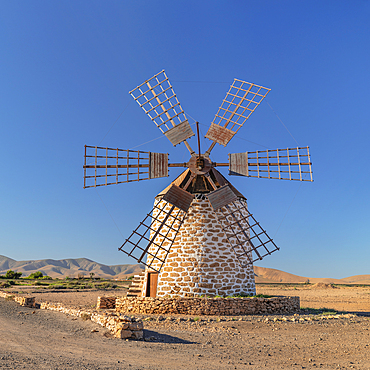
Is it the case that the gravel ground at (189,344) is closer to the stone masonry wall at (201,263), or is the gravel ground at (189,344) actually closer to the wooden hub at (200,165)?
the stone masonry wall at (201,263)

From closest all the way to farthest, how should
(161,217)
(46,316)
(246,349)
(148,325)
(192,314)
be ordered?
(246,349) < (148,325) < (46,316) < (192,314) < (161,217)

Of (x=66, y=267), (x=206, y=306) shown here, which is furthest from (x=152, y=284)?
(x=66, y=267)

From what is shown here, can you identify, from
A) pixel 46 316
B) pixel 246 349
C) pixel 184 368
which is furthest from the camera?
pixel 46 316

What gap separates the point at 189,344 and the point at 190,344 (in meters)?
0.03

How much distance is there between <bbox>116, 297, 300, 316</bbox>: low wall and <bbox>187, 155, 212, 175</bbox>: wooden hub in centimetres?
499

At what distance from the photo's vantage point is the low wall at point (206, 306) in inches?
439

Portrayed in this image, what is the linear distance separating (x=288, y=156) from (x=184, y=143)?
14.6ft

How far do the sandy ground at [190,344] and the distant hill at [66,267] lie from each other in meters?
107

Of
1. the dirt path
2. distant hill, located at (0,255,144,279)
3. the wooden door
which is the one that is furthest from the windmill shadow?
distant hill, located at (0,255,144,279)

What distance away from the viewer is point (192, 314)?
437 inches

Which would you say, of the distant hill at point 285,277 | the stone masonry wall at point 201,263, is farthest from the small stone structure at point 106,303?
the distant hill at point 285,277

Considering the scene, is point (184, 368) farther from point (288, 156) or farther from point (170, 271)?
point (288, 156)

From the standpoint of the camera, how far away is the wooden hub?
43.4 feet

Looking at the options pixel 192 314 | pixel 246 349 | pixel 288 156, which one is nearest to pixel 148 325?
pixel 192 314
